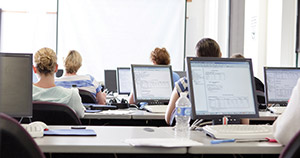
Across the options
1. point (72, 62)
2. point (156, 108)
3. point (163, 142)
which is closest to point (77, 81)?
point (72, 62)

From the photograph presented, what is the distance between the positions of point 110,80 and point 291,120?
4.99 meters

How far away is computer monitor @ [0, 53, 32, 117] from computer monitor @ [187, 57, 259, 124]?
0.79 meters

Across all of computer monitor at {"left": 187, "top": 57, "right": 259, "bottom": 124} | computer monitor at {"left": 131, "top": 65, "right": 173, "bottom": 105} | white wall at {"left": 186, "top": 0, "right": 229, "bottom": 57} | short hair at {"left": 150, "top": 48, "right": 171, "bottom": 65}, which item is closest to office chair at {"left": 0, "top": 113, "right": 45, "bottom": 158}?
computer monitor at {"left": 187, "top": 57, "right": 259, "bottom": 124}

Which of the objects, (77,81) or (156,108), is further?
(77,81)

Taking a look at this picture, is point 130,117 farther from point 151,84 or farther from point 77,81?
point 77,81

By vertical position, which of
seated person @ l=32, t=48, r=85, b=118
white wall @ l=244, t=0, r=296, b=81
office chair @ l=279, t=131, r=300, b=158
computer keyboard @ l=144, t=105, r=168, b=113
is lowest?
computer keyboard @ l=144, t=105, r=168, b=113

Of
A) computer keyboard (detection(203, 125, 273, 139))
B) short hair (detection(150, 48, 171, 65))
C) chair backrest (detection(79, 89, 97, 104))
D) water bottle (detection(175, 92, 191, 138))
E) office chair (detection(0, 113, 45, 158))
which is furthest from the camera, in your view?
short hair (detection(150, 48, 171, 65))

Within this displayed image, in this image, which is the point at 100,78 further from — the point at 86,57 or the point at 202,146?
the point at 202,146

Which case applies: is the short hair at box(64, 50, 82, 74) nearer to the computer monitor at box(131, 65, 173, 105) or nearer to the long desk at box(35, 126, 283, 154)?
the computer monitor at box(131, 65, 173, 105)

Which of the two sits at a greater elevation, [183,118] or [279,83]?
[279,83]

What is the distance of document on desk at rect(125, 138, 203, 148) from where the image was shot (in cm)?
189

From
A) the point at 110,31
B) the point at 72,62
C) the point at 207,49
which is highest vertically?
the point at 110,31

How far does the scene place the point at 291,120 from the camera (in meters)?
1.85

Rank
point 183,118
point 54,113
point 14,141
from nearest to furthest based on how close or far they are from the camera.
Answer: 1. point 14,141
2. point 183,118
3. point 54,113
